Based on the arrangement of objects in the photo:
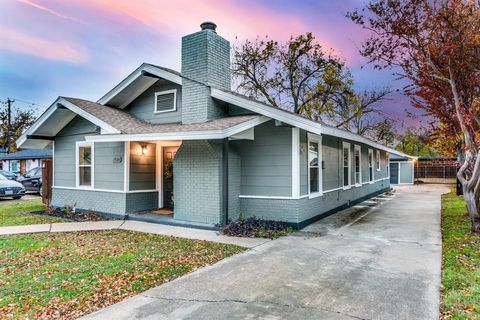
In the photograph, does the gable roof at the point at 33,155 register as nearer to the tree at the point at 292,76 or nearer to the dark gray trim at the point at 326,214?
the tree at the point at 292,76

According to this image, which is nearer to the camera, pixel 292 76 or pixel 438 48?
pixel 438 48

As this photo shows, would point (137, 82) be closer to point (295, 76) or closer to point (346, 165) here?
point (346, 165)

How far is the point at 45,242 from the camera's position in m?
6.99

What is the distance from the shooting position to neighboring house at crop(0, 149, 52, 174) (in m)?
27.4

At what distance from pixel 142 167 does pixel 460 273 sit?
8.51 metres

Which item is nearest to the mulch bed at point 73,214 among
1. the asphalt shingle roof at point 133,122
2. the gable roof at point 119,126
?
the gable roof at point 119,126

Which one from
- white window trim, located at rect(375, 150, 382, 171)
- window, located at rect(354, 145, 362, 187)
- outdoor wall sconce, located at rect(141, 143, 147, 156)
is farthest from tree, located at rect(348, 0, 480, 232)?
white window trim, located at rect(375, 150, 382, 171)

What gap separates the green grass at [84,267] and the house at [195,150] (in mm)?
1994

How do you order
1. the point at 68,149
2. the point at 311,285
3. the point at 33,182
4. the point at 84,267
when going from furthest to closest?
the point at 33,182 → the point at 68,149 → the point at 84,267 → the point at 311,285

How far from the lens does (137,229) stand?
8.35 m

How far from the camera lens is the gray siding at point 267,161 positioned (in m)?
8.11

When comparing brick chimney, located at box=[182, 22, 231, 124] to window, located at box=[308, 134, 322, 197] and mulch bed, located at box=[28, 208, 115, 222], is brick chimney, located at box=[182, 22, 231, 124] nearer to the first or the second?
window, located at box=[308, 134, 322, 197]

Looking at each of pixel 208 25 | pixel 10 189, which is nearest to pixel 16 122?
pixel 10 189

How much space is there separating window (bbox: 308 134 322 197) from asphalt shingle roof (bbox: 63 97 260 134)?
2071mm
